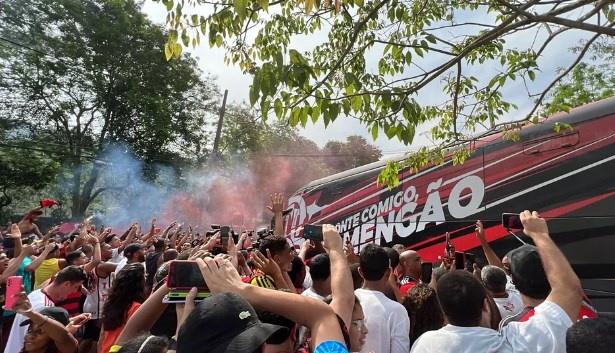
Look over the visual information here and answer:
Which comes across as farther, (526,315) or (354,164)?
(354,164)

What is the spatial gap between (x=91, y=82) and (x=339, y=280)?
24024mm

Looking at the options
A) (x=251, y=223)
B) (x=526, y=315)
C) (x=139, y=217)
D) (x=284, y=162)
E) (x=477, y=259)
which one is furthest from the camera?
(x=284, y=162)

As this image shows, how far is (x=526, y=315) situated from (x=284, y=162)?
104 feet

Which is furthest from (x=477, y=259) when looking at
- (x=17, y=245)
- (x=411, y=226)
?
(x=17, y=245)

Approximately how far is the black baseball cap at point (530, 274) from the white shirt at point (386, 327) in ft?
2.56

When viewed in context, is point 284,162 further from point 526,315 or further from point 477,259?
point 526,315

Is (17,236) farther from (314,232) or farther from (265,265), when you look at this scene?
(314,232)

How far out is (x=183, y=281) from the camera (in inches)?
71.1

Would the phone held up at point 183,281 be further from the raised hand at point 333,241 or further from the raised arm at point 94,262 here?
the raised arm at point 94,262

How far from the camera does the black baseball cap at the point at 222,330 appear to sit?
1.36m

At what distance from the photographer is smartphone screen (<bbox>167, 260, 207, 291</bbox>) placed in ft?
5.91

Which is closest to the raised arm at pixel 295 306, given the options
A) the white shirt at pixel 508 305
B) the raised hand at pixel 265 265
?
the raised hand at pixel 265 265

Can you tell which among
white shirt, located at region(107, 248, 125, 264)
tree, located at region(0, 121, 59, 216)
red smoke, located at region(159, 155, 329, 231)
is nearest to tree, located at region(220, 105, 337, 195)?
red smoke, located at region(159, 155, 329, 231)

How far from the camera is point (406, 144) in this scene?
3686 millimetres
